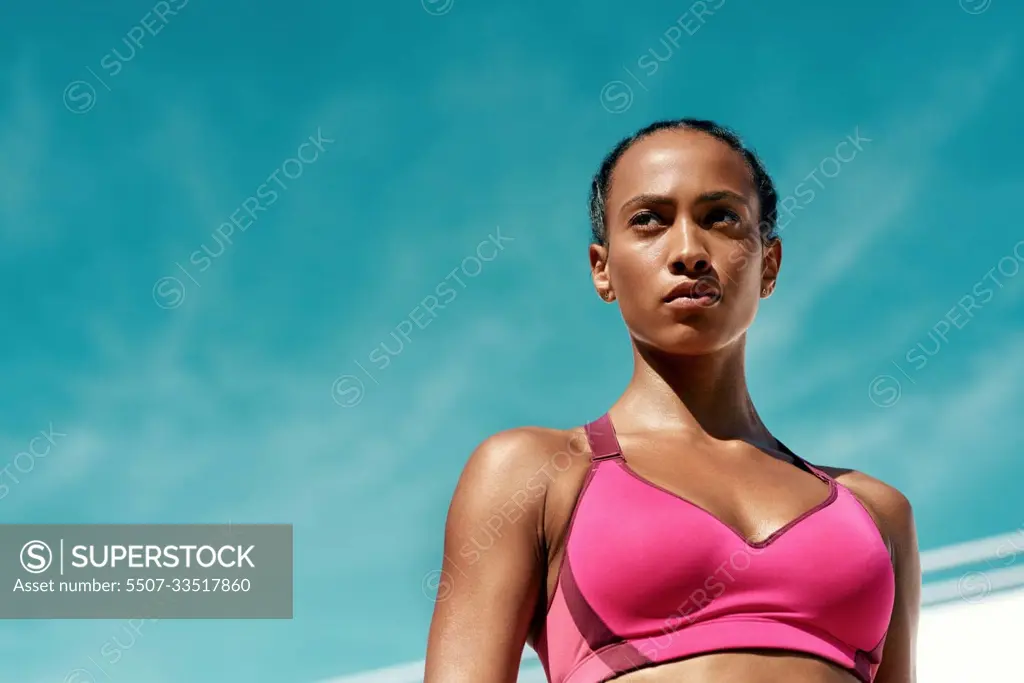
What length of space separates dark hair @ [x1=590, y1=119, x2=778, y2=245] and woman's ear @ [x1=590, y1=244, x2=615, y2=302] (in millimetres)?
31

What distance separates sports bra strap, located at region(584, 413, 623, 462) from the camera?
117 inches

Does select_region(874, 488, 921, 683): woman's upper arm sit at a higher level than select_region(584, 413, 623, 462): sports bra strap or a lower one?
lower

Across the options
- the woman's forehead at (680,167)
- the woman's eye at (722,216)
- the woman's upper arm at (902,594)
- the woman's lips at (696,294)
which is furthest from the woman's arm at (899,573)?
the woman's forehead at (680,167)

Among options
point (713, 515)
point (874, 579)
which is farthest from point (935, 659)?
point (713, 515)

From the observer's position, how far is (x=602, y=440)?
10.0 ft

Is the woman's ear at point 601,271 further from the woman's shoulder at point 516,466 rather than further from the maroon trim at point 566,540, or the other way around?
the maroon trim at point 566,540

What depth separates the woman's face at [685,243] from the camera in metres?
3.07

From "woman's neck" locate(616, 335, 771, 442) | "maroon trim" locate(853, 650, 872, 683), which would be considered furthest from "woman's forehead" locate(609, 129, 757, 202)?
"maroon trim" locate(853, 650, 872, 683)

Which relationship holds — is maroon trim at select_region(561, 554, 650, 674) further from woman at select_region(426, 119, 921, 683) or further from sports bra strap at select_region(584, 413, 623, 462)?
sports bra strap at select_region(584, 413, 623, 462)

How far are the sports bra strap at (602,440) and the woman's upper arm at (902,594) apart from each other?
880 millimetres

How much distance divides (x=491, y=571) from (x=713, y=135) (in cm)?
155

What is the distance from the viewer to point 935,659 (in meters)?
5.34

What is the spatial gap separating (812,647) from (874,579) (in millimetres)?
316

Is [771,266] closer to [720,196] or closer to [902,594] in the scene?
[720,196]
